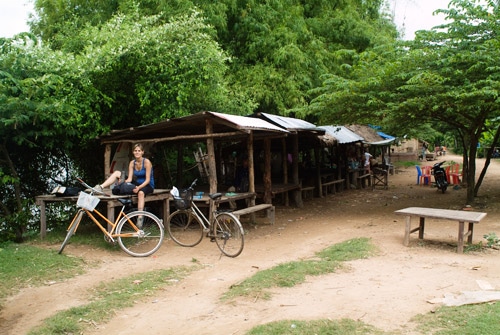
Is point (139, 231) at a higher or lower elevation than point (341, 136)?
lower

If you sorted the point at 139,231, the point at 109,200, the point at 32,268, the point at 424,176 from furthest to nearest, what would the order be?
the point at 424,176 → the point at 109,200 → the point at 139,231 → the point at 32,268

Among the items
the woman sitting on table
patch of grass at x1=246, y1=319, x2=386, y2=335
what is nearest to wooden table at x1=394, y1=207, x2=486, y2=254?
patch of grass at x1=246, y1=319, x2=386, y2=335

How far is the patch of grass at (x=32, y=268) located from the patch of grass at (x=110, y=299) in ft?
3.25

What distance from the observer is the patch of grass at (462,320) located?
11.8 feet

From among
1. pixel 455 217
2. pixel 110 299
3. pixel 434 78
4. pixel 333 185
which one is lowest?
pixel 110 299

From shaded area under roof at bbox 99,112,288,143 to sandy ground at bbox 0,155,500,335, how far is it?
2.28 metres

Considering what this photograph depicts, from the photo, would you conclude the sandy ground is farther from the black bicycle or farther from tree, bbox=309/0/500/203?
tree, bbox=309/0/500/203

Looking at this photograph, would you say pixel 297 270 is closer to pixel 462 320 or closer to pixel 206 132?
pixel 462 320

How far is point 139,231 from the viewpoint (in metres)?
6.92

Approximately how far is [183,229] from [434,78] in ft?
21.0

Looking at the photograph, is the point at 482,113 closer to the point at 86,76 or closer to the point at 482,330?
the point at 482,330

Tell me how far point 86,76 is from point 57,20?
24.7ft

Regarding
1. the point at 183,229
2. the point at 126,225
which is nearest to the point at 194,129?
the point at 183,229

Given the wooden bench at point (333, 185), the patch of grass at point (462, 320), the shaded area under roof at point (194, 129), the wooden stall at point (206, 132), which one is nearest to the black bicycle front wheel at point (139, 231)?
the wooden stall at point (206, 132)
